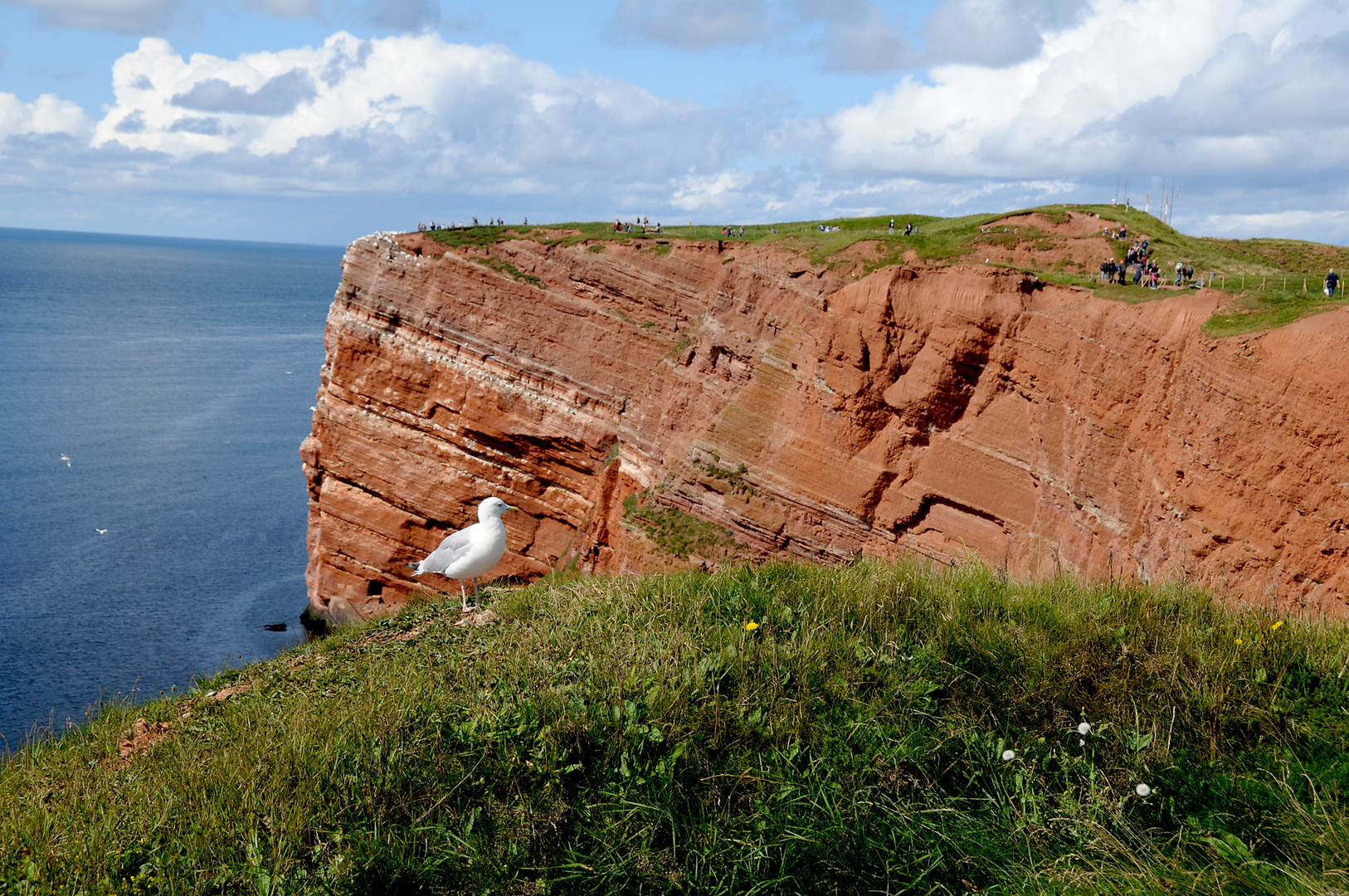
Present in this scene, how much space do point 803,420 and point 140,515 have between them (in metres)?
34.8

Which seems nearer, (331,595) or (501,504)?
(501,504)

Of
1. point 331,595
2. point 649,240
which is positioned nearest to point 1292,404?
point 649,240

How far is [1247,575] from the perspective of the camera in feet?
50.9

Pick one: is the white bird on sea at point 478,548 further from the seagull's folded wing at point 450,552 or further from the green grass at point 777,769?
the green grass at point 777,769

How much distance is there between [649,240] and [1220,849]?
23.7 meters

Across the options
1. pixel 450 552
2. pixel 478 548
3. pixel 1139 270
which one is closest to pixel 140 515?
pixel 450 552

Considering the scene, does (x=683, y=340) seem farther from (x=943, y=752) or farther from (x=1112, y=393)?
(x=943, y=752)

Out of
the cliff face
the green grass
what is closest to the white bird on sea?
the green grass

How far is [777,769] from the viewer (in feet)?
16.0

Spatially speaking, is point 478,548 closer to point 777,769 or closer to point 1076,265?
point 777,769

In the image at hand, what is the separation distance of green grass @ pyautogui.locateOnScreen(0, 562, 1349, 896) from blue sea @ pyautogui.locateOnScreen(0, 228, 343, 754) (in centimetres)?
340

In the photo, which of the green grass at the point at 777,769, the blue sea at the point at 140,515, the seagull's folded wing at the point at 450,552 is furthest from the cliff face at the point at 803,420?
the seagull's folded wing at the point at 450,552

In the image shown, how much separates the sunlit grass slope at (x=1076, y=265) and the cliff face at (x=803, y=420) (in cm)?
49

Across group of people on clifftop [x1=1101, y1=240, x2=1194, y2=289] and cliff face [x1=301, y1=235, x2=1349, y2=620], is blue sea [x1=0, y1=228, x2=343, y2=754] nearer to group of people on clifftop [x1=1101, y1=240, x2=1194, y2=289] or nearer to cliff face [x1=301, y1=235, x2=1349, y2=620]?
cliff face [x1=301, y1=235, x2=1349, y2=620]
